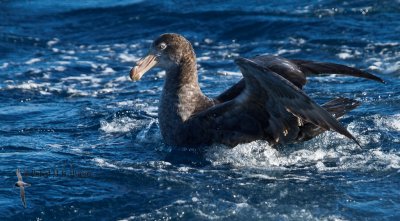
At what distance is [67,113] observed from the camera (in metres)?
10.1

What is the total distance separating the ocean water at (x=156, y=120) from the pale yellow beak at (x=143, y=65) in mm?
728

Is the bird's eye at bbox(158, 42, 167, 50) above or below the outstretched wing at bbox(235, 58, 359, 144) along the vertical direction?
above

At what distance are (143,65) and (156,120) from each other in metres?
1.15

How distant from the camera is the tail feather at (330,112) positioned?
815 centimetres

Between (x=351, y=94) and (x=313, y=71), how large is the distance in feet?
7.08

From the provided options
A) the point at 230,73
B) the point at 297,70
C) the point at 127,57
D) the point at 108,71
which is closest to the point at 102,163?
the point at 297,70

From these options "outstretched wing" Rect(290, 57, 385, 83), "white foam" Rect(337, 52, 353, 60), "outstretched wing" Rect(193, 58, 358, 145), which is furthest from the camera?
"white foam" Rect(337, 52, 353, 60)

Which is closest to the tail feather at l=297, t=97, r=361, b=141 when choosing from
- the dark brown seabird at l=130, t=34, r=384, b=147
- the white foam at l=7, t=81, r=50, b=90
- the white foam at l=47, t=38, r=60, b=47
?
the dark brown seabird at l=130, t=34, r=384, b=147

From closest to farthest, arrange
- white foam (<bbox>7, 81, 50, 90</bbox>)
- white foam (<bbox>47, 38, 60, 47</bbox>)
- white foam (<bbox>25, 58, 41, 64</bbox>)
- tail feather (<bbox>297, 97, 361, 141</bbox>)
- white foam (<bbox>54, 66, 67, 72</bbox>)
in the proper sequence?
tail feather (<bbox>297, 97, 361, 141</bbox>)
white foam (<bbox>7, 81, 50, 90</bbox>)
white foam (<bbox>54, 66, 67, 72</bbox>)
white foam (<bbox>25, 58, 41, 64</bbox>)
white foam (<bbox>47, 38, 60, 47</bbox>)

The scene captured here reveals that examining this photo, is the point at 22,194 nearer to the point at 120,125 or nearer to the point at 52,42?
the point at 120,125

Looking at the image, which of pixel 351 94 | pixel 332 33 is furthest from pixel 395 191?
pixel 332 33

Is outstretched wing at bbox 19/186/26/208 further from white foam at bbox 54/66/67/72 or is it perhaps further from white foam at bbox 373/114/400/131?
white foam at bbox 54/66/67/72

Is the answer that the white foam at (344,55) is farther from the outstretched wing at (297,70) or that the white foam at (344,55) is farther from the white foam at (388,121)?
the outstretched wing at (297,70)

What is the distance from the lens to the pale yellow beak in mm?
8414
